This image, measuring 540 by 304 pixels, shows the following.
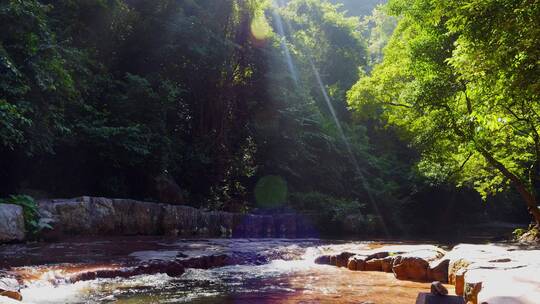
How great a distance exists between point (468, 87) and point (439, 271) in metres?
3.99

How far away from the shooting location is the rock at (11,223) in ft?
31.4

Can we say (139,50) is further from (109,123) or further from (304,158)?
(304,158)

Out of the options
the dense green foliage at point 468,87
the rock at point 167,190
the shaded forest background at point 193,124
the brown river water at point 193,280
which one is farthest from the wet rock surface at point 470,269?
the rock at point 167,190

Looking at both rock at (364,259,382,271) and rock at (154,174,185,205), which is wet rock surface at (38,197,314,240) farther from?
rock at (364,259,382,271)

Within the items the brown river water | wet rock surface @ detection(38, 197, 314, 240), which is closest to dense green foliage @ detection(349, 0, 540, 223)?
the brown river water

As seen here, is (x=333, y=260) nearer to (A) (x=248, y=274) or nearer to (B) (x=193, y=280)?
(A) (x=248, y=274)

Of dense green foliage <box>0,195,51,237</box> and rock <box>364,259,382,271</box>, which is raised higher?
dense green foliage <box>0,195,51,237</box>

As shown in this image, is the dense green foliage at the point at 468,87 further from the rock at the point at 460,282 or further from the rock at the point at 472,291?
the rock at the point at 472,291

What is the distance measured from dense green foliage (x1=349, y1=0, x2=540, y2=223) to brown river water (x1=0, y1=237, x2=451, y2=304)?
288cm

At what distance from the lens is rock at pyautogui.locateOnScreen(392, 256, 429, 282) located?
763 cm

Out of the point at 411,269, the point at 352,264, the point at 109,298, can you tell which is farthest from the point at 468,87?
the point at 109,298

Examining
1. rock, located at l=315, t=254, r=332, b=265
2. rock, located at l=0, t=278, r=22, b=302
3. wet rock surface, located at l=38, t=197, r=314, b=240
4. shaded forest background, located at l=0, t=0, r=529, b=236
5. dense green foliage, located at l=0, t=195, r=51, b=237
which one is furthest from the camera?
shaded forest background, located at l=0, t=0, r=529, b=236

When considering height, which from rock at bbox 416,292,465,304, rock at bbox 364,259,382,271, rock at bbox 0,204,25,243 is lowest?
rock at bbox 364,259,382,271

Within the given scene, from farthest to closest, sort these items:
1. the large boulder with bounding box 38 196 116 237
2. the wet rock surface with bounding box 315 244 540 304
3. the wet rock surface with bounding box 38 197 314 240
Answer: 1. the wet rock surface with bounding box 38 197 314 240
2. the large boulder with bounding box 38 196 116 237
3. the wet rock surface with bounding box 315 244 540 304
